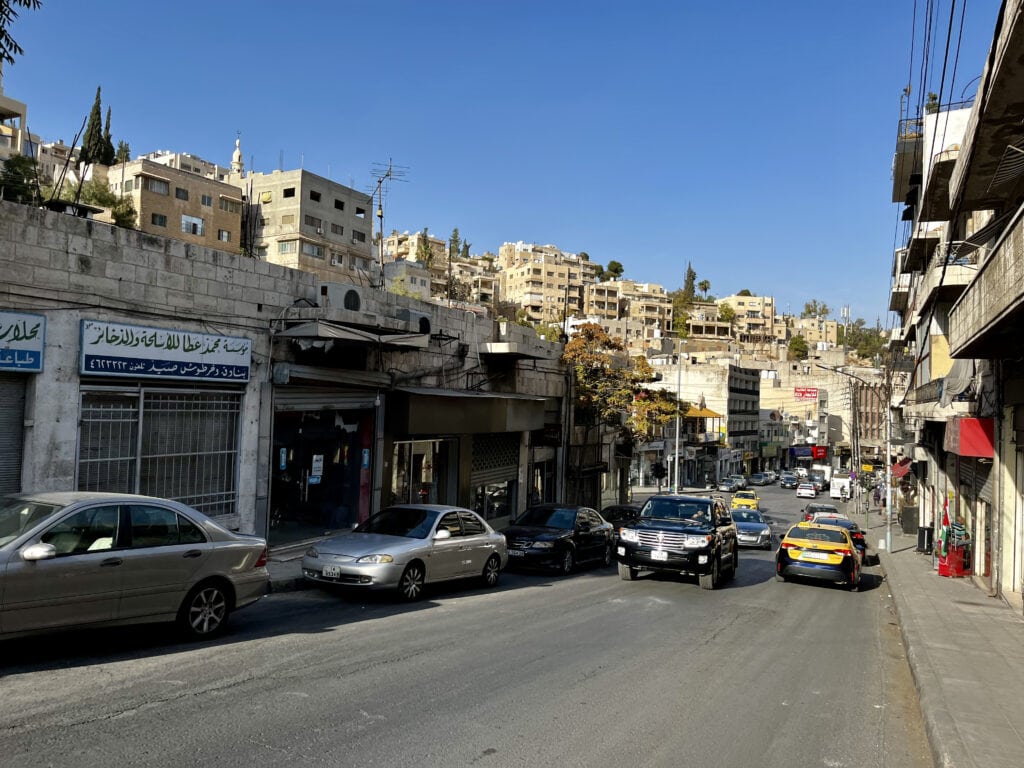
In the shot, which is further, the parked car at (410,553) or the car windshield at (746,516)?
the car windshield at (746,516)

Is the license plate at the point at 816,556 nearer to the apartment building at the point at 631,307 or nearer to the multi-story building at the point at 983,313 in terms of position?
the multi-story building at the point at 983,313

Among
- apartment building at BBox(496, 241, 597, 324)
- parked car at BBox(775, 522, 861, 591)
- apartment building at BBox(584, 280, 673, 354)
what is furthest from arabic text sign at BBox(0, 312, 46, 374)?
apartment building at BBox(584, 280, 673, 354)

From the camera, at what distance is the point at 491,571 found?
554 inches

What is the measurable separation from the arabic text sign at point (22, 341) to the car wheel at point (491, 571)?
8.00 meters

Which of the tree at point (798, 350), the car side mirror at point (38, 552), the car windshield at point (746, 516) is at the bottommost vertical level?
the car windshield at point (746, 516)

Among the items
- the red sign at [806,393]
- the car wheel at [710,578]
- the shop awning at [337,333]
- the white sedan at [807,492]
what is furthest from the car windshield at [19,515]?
the red sign at [806,393]

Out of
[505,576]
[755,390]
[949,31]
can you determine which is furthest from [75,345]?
[755,390]

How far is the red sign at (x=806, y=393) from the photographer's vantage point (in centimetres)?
11506

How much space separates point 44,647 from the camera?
7477 mm

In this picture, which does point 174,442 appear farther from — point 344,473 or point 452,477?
point 452,477

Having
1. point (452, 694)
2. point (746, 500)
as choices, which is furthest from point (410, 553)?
point (746, 500)

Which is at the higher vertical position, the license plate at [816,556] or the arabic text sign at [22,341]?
the arabic text sign at [22,341]

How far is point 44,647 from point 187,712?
2.64m

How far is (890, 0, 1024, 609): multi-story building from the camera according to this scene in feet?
30.7
